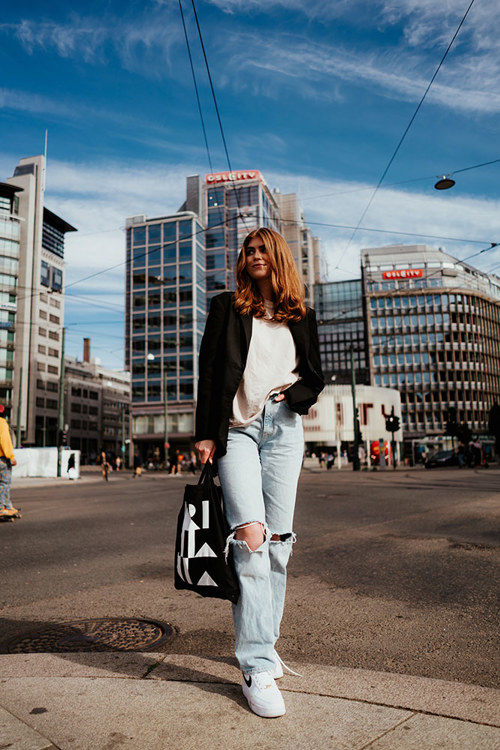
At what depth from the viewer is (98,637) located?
3.19m

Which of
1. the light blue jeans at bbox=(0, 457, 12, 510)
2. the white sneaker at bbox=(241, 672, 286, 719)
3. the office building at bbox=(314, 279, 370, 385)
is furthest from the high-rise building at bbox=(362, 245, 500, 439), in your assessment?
the white sneaker at bbox=(241, 672, 286, 719)

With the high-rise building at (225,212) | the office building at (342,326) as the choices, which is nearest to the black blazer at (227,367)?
the high-rise building at (225,212)

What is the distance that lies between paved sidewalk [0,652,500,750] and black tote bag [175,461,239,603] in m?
0.38

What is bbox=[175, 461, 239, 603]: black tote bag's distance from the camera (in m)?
2.32

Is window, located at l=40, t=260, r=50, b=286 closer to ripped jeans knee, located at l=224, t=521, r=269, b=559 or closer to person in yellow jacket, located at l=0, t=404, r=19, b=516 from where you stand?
A: person in yellow jacket, located at l=0, t=404, r=19, b=516

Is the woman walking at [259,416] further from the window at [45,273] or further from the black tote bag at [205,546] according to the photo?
the window at [45,273]

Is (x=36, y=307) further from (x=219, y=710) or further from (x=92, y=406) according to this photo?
(x=219, y=710)

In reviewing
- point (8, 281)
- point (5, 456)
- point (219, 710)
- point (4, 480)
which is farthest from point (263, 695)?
point (8, 281)

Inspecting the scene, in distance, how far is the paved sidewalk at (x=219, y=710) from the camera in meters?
1.84

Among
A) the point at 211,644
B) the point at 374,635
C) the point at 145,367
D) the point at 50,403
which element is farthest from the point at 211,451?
the point at 50,403

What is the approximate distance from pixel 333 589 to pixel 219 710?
2278mm

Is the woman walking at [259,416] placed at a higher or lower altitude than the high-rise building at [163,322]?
lower

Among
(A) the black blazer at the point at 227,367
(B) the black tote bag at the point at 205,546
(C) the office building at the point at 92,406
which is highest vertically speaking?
(C) the office building at the point at 92,406

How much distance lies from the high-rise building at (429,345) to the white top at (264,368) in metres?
95.6
